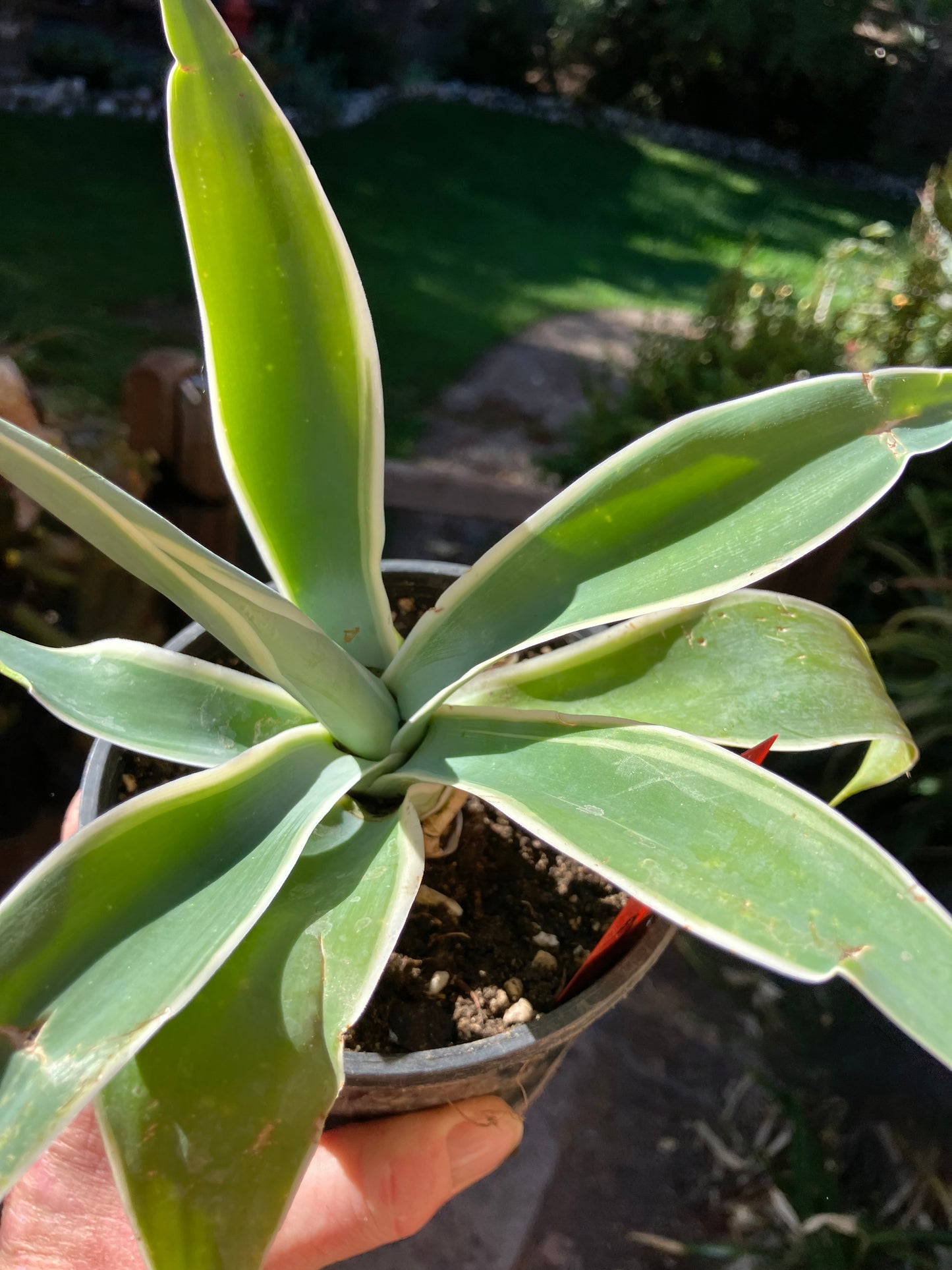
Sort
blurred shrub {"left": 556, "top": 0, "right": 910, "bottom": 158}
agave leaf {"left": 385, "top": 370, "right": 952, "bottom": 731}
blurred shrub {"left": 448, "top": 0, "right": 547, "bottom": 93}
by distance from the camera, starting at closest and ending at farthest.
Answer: agave leaf {"left": 385, "top": 370, "right": 952, "bottom": 731} → blurred shrub {"left": 556, "top": 0, "right": 910, "bottom": 158} → blurred shrub {"left": 448, "top": 0, "right": 547, "bottom": 93}

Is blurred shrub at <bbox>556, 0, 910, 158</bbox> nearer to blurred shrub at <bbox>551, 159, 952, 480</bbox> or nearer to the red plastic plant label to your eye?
blurred shrub at <bbox>551, 159, 952, 480</bbox>

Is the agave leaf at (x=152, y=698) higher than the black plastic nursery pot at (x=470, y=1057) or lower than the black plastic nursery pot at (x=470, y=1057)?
higher

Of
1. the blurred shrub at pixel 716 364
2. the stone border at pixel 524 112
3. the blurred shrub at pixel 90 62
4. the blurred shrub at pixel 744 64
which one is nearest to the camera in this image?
the blurred shrub at pixel 716 364

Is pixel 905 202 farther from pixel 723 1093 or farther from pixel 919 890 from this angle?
pixel 919 890

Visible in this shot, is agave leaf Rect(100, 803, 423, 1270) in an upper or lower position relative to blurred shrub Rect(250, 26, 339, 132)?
lower

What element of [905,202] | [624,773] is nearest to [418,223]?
[905,202]

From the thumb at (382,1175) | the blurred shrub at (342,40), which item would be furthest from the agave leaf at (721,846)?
the blurred shrub at (342,40)

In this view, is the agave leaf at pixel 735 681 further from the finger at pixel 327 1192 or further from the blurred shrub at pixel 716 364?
the blurred shrub at pixel 716 364

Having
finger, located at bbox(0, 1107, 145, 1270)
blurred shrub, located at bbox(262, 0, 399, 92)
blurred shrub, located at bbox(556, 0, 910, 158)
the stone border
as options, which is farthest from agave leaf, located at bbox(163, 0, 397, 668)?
blurred shrub, located at bbox(262, 0, 399, 92)
